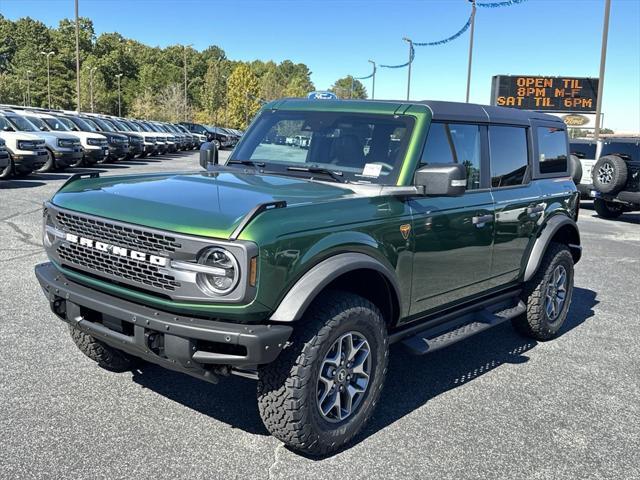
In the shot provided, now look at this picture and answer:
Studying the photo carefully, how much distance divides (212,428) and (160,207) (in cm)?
133

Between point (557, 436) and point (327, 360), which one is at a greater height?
point (327, 360)

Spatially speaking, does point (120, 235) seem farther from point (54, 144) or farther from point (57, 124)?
point (57, 124)

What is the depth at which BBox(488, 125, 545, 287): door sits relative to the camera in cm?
470

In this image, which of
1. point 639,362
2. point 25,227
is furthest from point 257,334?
point 25,227

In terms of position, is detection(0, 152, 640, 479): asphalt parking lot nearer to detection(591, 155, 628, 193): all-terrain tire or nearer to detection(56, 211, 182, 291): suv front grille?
detection(56, 211, 182, 291): suv front grille

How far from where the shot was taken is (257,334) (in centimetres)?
285

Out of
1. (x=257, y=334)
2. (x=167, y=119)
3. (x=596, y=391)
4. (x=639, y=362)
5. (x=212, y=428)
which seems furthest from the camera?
(x=167, y=119)

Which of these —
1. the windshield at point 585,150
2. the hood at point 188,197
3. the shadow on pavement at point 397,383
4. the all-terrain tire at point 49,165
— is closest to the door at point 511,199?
the shadow on pavement at point 397,383

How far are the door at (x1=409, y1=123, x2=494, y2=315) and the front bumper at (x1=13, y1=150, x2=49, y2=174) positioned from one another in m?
13.6

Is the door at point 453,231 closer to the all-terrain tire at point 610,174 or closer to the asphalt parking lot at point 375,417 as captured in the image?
the asphalt parking lot at point 375,417

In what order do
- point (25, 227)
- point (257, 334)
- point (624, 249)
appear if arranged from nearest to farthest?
point (257, 334) → point (25, 227) → point (624, 249)

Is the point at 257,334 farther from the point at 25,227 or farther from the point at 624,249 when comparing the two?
the point at 624,249

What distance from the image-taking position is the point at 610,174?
13789 mm

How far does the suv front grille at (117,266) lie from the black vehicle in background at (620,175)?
42.0 feet
